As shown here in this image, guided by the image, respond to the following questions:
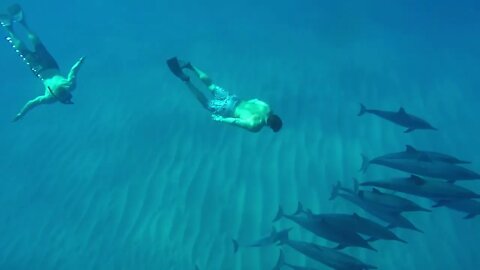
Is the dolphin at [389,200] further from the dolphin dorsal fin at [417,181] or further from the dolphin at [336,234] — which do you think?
the dolphin at [336,234]

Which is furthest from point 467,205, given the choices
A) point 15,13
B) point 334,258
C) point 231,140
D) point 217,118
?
point 15,13

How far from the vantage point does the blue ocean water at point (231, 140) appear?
819 centimetres

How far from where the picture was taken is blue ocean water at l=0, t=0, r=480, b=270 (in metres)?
8.19

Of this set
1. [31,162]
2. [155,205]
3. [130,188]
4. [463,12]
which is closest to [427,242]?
[155,205]

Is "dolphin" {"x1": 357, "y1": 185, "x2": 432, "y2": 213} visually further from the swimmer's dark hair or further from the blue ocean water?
the blue ocean water

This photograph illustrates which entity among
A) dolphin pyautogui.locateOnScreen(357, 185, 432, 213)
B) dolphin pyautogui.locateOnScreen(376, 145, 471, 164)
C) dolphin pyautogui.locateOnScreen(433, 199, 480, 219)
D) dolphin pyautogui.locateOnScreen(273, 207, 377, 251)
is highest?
dolphin pyautogui.locateOnScreen(376, 145, 471, 164)

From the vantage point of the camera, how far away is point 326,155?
923 centimetres

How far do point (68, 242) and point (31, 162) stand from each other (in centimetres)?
398

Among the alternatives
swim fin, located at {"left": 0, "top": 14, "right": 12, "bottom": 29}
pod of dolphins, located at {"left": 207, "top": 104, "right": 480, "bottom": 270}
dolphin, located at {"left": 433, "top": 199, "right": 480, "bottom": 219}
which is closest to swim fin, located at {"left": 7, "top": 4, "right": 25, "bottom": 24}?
swim fin, located at {"left": 0, "top": 14, "right": 12, "bottom": 29}

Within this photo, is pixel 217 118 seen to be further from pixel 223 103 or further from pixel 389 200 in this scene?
pixel 389 200

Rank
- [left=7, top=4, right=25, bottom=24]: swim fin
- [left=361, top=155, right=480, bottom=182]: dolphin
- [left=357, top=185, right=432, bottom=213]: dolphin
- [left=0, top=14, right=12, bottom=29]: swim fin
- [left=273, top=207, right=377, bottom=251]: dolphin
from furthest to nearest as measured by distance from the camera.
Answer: [left=7, top=4, right=25, bottom=24]: swim fin
[left=0, top=14, right=12, bottom=29]: swim fin
[left=361, top=155, right=480, bottom=182]: dolphin
[left=357, top=185, right=432, bottom=213]: dolphin
[left=273, top=207, right=377, bottom=251]: dolphin

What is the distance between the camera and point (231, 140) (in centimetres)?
1014

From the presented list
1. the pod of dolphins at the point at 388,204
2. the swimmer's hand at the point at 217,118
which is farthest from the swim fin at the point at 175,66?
the pod of dolphins at the point at 388,204

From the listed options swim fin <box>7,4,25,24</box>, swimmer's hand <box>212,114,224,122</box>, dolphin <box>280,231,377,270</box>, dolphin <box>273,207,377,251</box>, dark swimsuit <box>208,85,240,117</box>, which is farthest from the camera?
swim fin <box>7,4,25,24</box>
